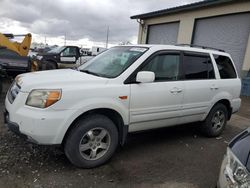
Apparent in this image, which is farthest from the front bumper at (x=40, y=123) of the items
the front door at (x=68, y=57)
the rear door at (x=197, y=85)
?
the front door at (x=68, y=57)

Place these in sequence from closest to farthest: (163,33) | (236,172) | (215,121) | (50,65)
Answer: (236,172)
(215,121)
(50,65)
(163,33)

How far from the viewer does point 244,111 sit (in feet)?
26.4

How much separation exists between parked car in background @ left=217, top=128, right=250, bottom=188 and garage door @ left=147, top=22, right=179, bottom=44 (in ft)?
46.6

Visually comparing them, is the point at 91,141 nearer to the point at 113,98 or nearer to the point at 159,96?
the point at 113,98

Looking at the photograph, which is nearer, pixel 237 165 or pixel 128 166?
pixel 237 165

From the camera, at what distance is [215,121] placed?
16.6 feet

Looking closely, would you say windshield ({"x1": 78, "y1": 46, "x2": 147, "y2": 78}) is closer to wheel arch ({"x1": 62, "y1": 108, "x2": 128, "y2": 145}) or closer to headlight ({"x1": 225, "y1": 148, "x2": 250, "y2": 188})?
wheel arch ({"x1": 62, "y1": 108, "x2": 128, "y2": 145})

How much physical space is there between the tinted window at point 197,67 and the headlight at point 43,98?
2411 millimetres

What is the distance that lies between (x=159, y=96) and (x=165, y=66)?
0.59 metres

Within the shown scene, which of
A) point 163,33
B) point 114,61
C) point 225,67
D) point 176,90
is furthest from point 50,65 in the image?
point 176,90

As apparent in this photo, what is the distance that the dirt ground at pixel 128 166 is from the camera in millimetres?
3076

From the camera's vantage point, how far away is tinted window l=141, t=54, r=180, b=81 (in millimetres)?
3875

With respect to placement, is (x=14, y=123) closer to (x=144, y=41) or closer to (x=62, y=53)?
(x=62, y=53)

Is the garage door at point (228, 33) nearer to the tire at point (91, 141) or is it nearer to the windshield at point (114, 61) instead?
the windshield at point (114, 61)
